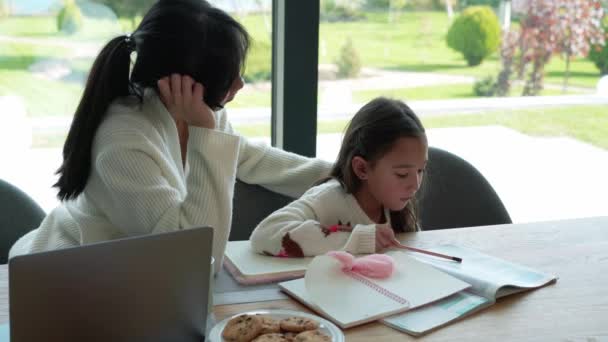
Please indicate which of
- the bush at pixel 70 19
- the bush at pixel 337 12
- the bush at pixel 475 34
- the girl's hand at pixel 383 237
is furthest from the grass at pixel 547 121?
the girl's hand at pixel 383 237

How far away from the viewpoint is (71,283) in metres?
0.84

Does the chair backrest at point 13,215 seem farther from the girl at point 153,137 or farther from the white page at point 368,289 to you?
the white page at point 368,289

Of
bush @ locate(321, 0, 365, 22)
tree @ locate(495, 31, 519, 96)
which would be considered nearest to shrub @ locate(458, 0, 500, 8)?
A: tree @ locate(495, 31, 519, 96)

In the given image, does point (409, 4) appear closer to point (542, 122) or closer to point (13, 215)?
point (542, 122)

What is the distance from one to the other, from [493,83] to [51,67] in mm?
1709

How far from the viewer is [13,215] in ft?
5.42

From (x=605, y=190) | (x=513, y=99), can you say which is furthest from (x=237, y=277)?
(x=605, y=190)

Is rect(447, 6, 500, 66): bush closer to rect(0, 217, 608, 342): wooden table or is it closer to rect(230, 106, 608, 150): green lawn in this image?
rect(230, 106, 608, 150): green lawn

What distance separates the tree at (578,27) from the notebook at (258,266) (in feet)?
6.40

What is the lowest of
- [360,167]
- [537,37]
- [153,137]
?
[360,167]

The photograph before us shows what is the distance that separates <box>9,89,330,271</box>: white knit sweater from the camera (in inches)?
54.2

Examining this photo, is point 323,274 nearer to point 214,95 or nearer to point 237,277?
point 237,277

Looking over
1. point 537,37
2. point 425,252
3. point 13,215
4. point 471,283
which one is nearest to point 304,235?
point 425,252

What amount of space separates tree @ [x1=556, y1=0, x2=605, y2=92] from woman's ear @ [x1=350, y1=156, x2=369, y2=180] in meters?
1.58
